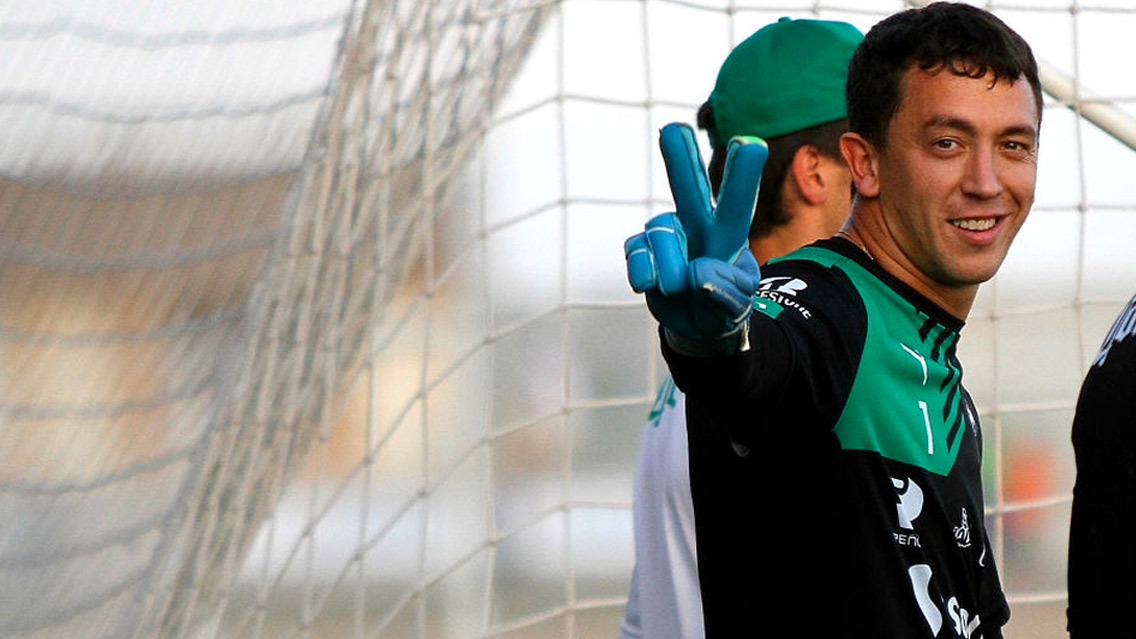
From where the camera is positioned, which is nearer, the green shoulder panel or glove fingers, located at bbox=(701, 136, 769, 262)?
glove fingers, located at bbox=(701, 136, 769, 262)

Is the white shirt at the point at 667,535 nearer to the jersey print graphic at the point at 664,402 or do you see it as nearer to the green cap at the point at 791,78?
the jersey print graphic at the point at 664,402

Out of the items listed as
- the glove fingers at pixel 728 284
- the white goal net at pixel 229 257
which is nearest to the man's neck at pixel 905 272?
the glove fingers at pixel 728 284

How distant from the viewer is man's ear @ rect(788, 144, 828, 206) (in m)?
1.62

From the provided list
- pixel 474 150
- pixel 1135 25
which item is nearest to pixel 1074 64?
pixel 1135 25

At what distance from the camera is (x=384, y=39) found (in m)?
2.59

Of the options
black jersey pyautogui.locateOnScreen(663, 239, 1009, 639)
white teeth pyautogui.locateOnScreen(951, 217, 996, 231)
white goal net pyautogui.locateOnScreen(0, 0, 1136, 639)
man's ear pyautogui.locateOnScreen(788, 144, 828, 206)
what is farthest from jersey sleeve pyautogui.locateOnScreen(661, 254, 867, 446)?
white goal net pyautogui.locateOnScreen(0, 0, 1136, 639)

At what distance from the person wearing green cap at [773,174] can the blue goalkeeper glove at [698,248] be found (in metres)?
0.66

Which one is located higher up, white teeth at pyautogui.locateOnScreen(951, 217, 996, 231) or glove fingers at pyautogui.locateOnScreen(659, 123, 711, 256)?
white teeth at pyautogui.locateOnScreen(951, 217, 996, 231)

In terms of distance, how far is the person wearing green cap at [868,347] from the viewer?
0.97 metres

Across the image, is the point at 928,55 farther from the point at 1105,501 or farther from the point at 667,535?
the point at 667,535

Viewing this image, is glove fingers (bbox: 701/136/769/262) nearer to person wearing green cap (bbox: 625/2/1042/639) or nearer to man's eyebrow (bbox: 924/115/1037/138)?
person wearing green cap (bbox: 625/2/1042/639)

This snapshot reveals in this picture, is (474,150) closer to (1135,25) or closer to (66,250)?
(66,250)

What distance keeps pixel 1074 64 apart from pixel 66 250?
1.81 metres

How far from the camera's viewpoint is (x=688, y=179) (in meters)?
0.95
